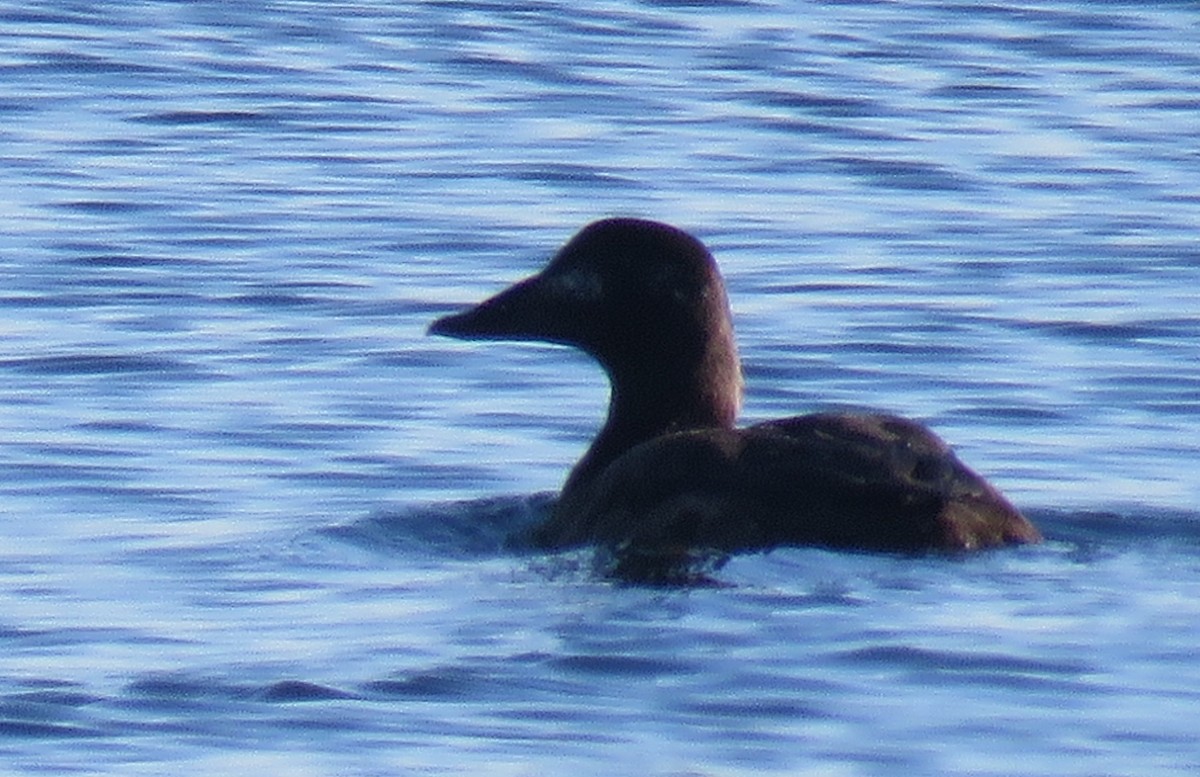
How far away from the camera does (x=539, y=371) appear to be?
11.9 metres

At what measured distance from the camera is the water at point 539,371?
7.27 metres

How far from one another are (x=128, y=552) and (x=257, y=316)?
11.5ft

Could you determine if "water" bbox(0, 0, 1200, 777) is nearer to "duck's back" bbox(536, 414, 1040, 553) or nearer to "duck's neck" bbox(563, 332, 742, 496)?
"duck's back" bbox(536, 414, 1040, 553)

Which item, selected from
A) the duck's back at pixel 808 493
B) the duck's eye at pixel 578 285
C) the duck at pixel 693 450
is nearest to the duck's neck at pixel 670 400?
the duck at pixel 693 450

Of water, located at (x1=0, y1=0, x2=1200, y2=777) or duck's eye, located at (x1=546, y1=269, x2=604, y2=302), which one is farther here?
duck's eye, located at (x1=546, y1=269, x2=604, y2=302)

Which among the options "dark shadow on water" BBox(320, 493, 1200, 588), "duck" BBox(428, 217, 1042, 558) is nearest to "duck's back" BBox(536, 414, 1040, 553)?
"duck" BBox(428, 217, 1042, 558)

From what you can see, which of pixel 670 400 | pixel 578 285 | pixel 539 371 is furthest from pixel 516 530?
pixel 539 371

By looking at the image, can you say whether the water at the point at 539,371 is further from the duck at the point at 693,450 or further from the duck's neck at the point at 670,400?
the duck's neck at the point at 670,400

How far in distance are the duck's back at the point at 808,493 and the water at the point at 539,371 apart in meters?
0.09

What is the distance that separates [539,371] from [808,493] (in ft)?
12.0

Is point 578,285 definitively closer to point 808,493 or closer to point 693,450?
point 693,450

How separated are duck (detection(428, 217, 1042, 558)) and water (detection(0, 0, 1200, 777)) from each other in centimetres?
11

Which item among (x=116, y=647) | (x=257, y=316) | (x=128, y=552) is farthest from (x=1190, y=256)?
(x=116, y=647)

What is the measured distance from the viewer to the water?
7273 millimetres
